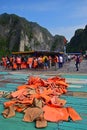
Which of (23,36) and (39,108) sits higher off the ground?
(23,36)

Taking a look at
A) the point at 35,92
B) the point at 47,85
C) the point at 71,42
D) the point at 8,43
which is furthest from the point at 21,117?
the point at 71,42

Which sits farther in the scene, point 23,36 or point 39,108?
point 23,36

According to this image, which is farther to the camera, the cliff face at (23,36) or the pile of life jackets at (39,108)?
the cliff face at (23,36)

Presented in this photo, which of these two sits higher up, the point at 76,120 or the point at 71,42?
the point at 71,42

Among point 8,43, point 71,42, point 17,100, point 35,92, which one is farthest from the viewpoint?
point 71,42

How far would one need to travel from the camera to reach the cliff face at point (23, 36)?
13688 cm

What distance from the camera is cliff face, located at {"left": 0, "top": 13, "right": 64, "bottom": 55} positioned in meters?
137

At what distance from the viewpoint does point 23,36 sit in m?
140

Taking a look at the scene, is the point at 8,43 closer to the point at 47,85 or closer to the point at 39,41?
the point at 39,41

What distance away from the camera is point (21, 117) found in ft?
27.0

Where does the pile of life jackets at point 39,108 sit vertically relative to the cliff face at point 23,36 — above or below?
below

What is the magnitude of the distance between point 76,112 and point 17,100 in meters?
2.19

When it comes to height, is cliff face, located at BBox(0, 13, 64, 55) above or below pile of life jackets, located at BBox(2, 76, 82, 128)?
above

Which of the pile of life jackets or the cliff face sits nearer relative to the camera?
the pile of life jackets
